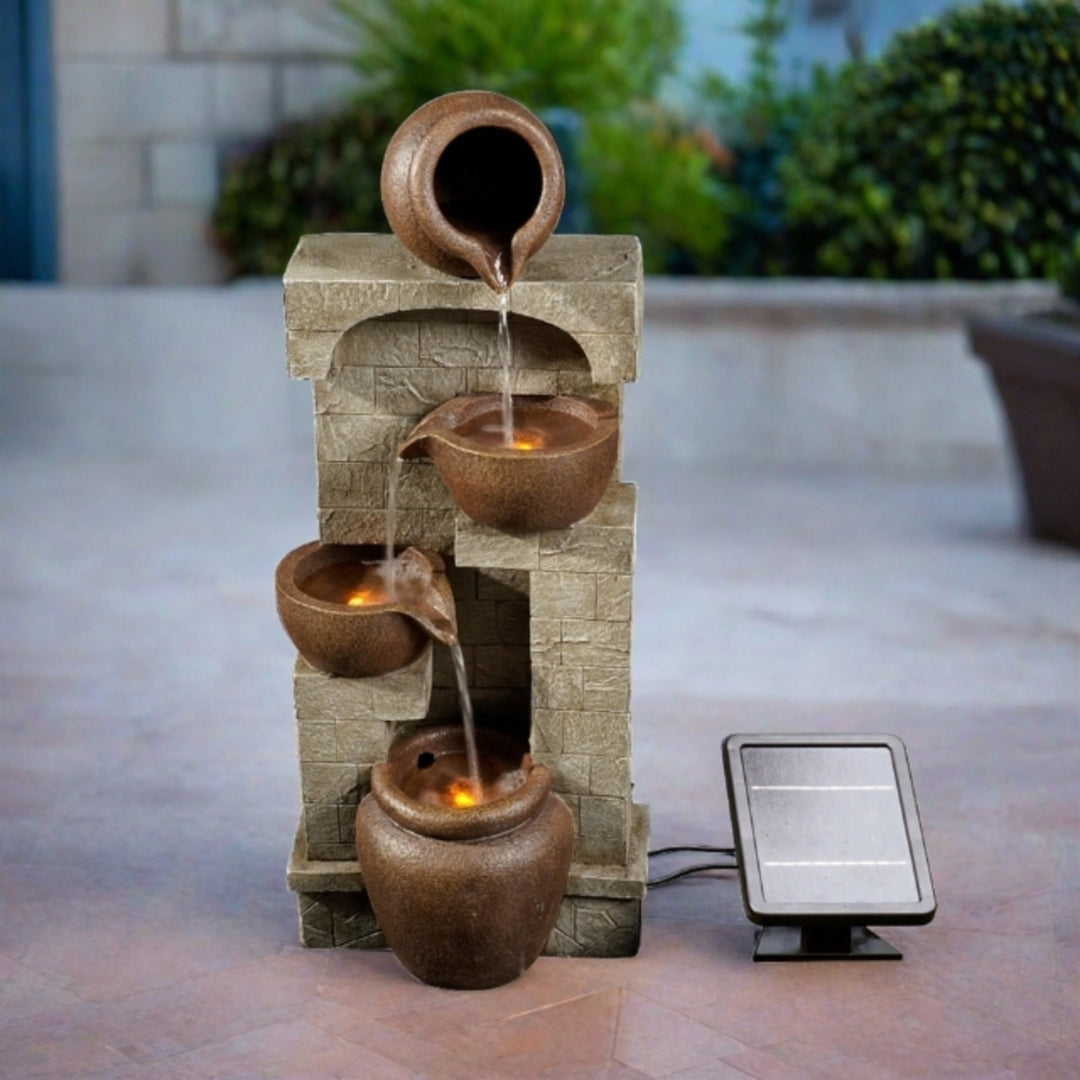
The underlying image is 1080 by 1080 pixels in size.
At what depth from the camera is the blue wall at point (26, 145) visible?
334 inches

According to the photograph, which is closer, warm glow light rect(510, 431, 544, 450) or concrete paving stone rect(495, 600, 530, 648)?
warm glow light rect(510, 431, 544, 450)

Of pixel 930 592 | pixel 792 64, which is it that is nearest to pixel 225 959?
pixel 930 592

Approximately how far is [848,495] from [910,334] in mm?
704

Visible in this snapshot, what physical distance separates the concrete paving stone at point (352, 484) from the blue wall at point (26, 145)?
492cm

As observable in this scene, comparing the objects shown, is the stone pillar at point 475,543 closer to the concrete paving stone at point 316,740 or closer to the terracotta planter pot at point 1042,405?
the concrete paving stone at point 316,740

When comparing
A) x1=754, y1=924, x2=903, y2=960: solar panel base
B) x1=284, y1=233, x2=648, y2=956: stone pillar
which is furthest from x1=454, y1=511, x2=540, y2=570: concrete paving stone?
x1=754, y1=924, x2=903, y2=960: solar panel base

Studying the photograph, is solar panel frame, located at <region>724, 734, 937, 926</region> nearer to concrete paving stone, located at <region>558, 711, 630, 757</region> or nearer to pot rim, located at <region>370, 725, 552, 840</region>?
concrete paving stone, located at <region>558, 711, 630, 757</region>

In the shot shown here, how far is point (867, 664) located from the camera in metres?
6.03

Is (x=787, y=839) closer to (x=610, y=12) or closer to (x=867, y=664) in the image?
(x=867, y=664)

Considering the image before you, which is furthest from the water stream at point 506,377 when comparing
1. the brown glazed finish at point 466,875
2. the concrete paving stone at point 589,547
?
the brown glazed finish at point 466,875

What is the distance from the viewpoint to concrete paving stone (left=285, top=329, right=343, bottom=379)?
3.99 metres

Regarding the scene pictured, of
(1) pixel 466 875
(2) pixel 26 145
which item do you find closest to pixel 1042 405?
(1) pixel 466 875

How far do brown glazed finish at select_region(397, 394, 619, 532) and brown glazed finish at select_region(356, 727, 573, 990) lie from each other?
0.53 meters

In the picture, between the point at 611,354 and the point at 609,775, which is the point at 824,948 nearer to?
the point at 609,775
